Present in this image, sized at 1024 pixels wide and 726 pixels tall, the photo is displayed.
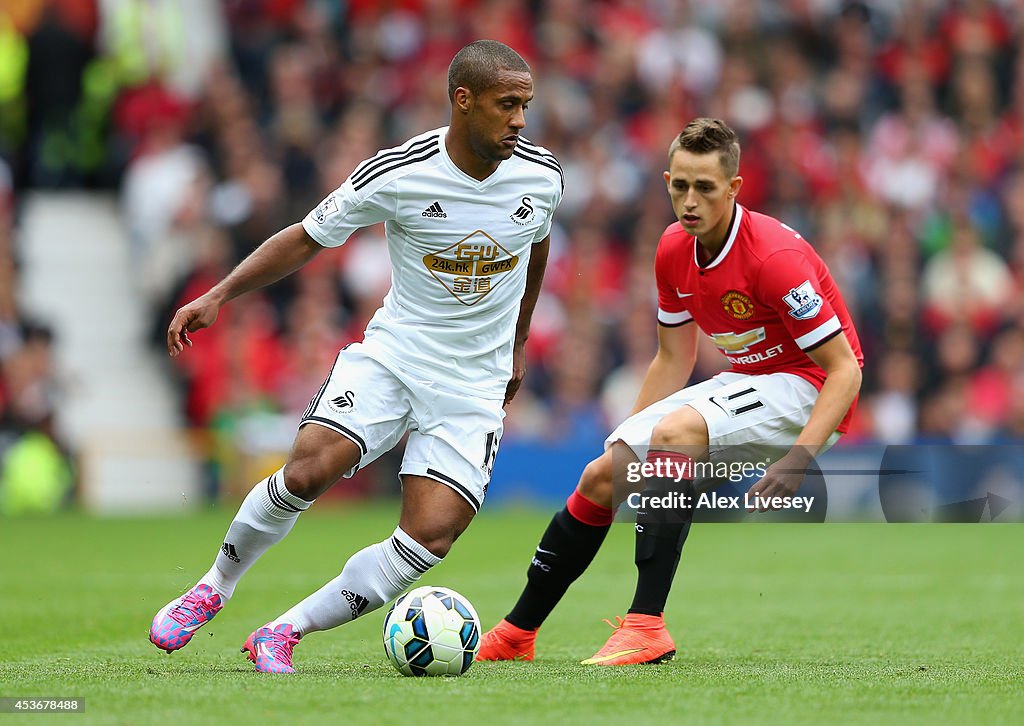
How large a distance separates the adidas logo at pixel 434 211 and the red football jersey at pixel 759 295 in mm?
1115

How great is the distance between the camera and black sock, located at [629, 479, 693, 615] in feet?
21.4

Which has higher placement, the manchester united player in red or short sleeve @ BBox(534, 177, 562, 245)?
short sleeve @ BBox(534, 177, 562, 245)

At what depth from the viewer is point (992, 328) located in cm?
1496

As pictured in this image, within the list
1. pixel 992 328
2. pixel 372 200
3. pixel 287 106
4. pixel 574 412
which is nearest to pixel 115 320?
pixel 287 106

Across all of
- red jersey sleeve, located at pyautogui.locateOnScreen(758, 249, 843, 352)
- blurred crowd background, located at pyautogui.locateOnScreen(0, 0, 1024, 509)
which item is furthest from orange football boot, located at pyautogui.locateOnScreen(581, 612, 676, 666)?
blurred crowd background, located at pyautogui.locateOnScreen(0, 0, 1024, 509)

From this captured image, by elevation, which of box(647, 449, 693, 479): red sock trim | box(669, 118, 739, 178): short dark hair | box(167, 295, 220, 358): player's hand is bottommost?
box(647, 449, 693, 479): red sock trim

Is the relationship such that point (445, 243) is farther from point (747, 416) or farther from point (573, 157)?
point (573, 157)

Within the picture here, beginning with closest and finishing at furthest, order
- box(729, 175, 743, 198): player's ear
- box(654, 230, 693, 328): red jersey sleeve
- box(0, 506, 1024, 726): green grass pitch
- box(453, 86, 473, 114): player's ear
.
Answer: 1. box(0, 506, 1024, 726): green grass pitch
2. box(453, 86, 473, 114): player's ear
3. box(729, 175, 743, 198): player's ear
4. box(654, 230, 693, 328): red jersey sleeve

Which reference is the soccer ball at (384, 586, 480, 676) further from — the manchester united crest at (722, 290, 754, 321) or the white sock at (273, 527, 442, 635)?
the manchester united crest at (722, 290, 754, 321)

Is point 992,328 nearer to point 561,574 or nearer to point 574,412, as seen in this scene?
point 574,412

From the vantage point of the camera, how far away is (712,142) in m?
6.41

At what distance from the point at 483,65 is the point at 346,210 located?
778 mm

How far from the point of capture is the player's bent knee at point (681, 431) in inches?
255

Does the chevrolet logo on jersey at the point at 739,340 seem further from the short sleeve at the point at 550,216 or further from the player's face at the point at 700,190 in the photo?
the short sleeve at the point at 550,216
